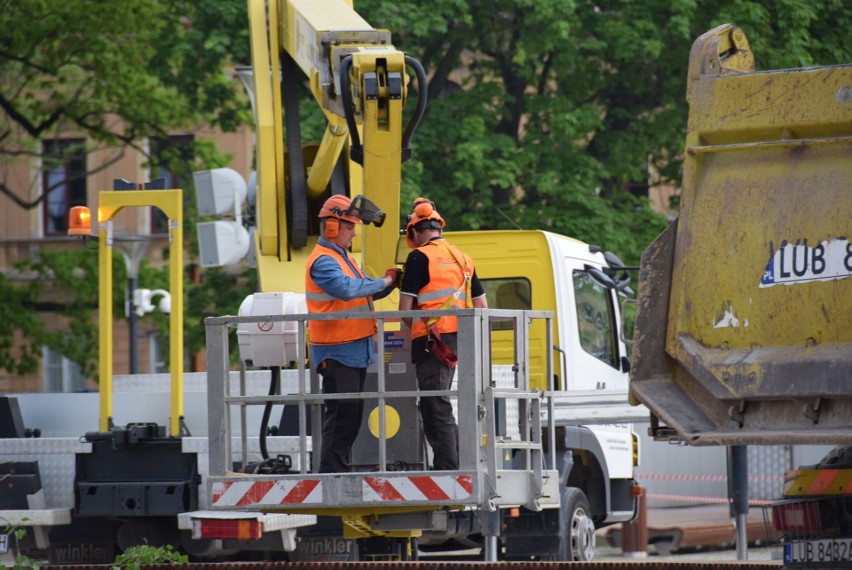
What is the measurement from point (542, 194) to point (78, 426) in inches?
496

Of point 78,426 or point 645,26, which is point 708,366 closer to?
point 78,426

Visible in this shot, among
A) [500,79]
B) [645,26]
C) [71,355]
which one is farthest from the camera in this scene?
[71,355]

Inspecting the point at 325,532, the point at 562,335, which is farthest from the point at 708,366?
the point at 562,335

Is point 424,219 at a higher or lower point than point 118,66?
lower

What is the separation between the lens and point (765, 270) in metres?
7.79

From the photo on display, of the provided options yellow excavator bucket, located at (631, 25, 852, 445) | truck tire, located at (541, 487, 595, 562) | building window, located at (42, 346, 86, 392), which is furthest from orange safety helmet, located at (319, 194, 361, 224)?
building window, located at (42, 346, 86, 392)

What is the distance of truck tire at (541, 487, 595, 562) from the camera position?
11.9 m

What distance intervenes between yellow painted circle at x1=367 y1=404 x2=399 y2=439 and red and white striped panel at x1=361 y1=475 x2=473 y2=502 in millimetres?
547

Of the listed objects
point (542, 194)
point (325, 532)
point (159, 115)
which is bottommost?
point (325, 532)

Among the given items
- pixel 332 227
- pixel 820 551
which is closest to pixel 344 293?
pixel 332 227

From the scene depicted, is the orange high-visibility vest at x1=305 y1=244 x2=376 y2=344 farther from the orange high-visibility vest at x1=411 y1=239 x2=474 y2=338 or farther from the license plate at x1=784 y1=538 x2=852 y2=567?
the license plate at x1=784 y1=538 x2=852 y2=567

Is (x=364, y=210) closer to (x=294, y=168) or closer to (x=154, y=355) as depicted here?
(x=294, y=168)

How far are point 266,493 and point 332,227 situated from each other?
4.86ft

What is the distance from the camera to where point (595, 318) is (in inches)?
502
